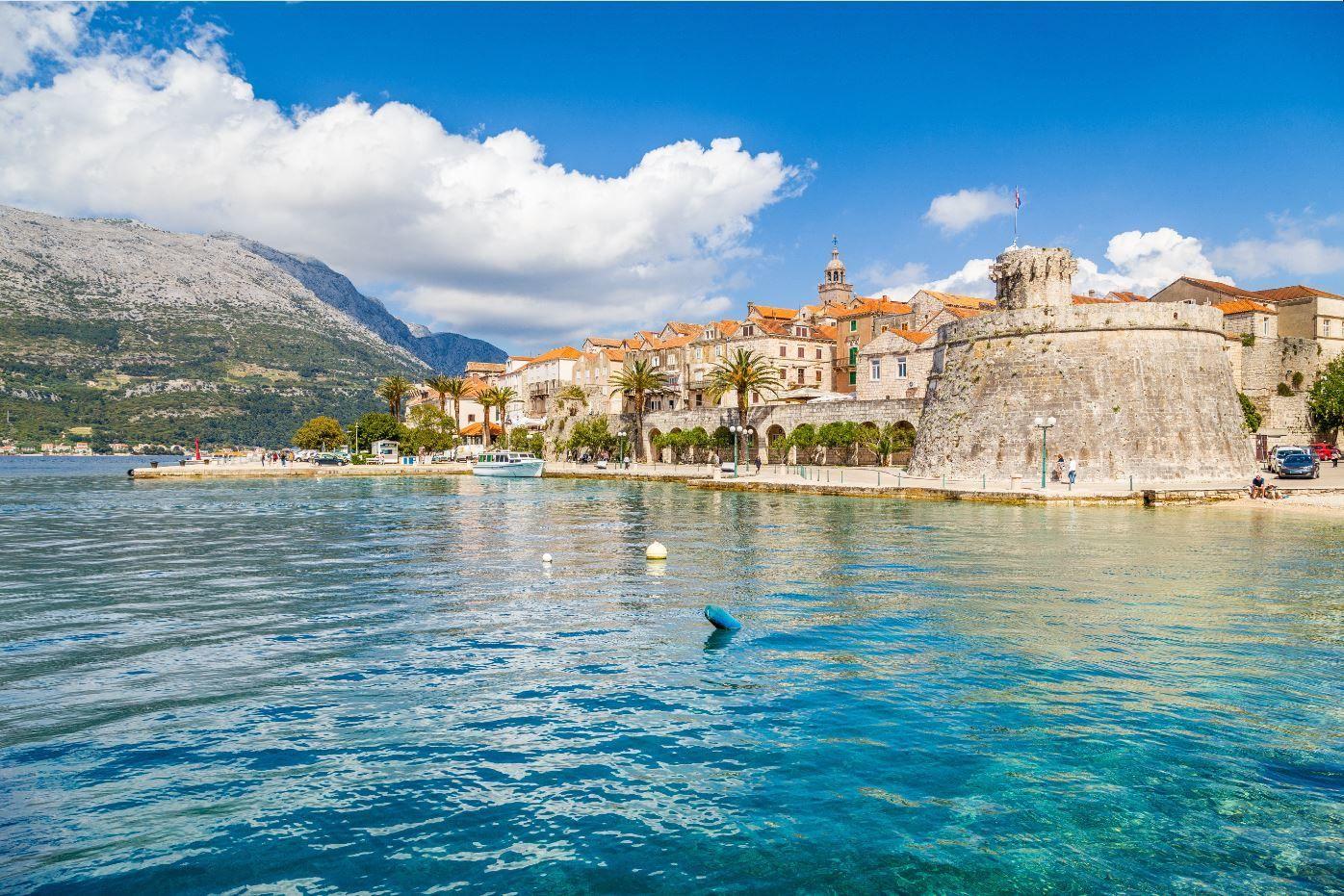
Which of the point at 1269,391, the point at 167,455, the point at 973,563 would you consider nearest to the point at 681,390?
the point at 1269,391

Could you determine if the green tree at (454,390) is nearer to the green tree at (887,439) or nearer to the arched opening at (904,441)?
the green tree at (887,439)

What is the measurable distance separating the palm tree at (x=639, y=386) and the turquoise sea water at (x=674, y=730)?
56.6m

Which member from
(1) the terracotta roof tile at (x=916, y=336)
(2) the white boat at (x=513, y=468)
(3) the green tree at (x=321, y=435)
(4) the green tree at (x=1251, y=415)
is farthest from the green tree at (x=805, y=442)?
(3) the green tree at (x=321, y=435)

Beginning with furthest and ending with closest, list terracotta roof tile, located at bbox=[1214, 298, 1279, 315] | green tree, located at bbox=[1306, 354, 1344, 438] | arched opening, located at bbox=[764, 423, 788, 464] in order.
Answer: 1. arched opening, located at bbox=[764, 423, 788, 464]
2. terracotta roof tile, located at bbox=[1214, 298, 1279, 315]
3. green tree, located at bbox=[1306, 354, 1344, 438]

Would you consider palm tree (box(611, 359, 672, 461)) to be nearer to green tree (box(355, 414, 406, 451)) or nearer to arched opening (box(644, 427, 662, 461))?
arched opening (box(644, 427, 662, 461))

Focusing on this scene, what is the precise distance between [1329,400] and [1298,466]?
23.0 meters

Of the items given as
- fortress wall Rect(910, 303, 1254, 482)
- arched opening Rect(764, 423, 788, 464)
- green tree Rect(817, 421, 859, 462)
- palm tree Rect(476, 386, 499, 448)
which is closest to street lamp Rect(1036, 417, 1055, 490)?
fortress wall Rect(910, 303, 1254, 482)

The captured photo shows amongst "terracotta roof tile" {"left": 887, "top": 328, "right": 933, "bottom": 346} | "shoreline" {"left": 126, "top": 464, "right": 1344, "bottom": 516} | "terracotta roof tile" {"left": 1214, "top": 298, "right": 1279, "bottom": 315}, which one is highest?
"terracotta roof tile" {"left": 1214, "top": 298, "right": 1279, "bottom": 315}

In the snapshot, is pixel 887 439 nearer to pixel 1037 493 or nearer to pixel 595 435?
pixel 1037 493

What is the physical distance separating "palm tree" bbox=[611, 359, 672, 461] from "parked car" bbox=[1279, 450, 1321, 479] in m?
47.9

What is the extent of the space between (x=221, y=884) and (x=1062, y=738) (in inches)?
296

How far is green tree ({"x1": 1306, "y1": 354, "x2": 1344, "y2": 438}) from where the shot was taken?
58.6 metres

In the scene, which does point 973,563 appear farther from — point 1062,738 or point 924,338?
point 924,338

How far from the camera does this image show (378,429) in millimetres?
98312
